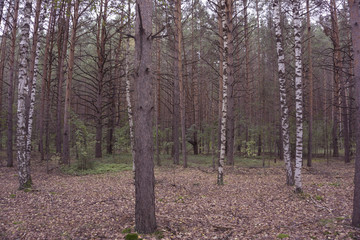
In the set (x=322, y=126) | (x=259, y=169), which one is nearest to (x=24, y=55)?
(x=259, y=169)

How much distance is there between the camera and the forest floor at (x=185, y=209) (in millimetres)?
4672

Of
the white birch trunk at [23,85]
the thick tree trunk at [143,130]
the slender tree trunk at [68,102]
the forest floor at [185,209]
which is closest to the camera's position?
the thick tree trunk at [143,130]

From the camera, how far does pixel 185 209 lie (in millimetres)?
6391

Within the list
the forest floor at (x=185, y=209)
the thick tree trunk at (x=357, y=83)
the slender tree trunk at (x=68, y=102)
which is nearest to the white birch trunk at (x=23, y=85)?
the forest floor at (x=185, y=209)

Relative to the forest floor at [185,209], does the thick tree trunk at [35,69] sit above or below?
above

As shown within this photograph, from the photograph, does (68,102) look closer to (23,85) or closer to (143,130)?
(23,85)

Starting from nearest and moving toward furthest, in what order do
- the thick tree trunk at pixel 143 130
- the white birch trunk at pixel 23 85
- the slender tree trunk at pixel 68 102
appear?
the thick tree trunk at pixel 143 130 → the white birch trunk at pixel 23 85 → the slender tree trunk at pixel 68 102

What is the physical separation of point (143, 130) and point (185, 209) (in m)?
3.02

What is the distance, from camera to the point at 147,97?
4496 mm

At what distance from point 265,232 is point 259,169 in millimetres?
8306

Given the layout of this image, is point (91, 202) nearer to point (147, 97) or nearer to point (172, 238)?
point (172, 238)

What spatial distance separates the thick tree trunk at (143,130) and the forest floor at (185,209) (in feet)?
1.47

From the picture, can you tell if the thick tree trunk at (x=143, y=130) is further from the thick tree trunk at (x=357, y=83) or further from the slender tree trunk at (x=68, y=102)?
the slender tree trunk at (x=68, y=102)

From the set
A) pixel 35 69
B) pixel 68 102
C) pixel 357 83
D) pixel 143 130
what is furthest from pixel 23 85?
pixel 357 83
